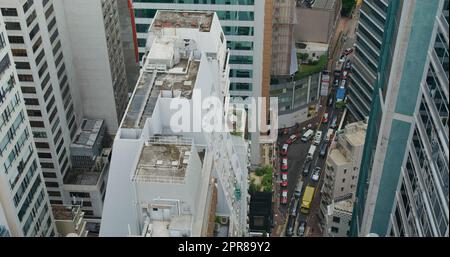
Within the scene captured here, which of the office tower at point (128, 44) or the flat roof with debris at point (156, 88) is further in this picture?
the office tower at point (128, 44)

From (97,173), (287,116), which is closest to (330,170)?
(287,116)

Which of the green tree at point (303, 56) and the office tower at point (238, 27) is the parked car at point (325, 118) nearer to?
the green tree at point (303, 56)

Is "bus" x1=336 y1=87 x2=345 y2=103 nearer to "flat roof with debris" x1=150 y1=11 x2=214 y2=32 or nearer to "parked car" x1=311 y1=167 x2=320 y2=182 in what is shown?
"parked car" x1=311 y1=167 x2=320 y2=182

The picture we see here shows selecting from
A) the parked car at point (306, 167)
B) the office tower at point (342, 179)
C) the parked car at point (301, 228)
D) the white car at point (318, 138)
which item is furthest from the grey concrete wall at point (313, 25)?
the parked car at point (301, 228)

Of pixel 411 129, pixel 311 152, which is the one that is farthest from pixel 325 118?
pixel 411 129

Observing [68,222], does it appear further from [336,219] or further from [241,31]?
[336,219]

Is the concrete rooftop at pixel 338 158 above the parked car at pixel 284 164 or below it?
above

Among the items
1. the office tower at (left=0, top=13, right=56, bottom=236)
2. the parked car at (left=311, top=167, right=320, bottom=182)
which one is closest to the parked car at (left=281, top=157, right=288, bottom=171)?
the parked car at (left=311, top=167, right=320, bottom=182)
